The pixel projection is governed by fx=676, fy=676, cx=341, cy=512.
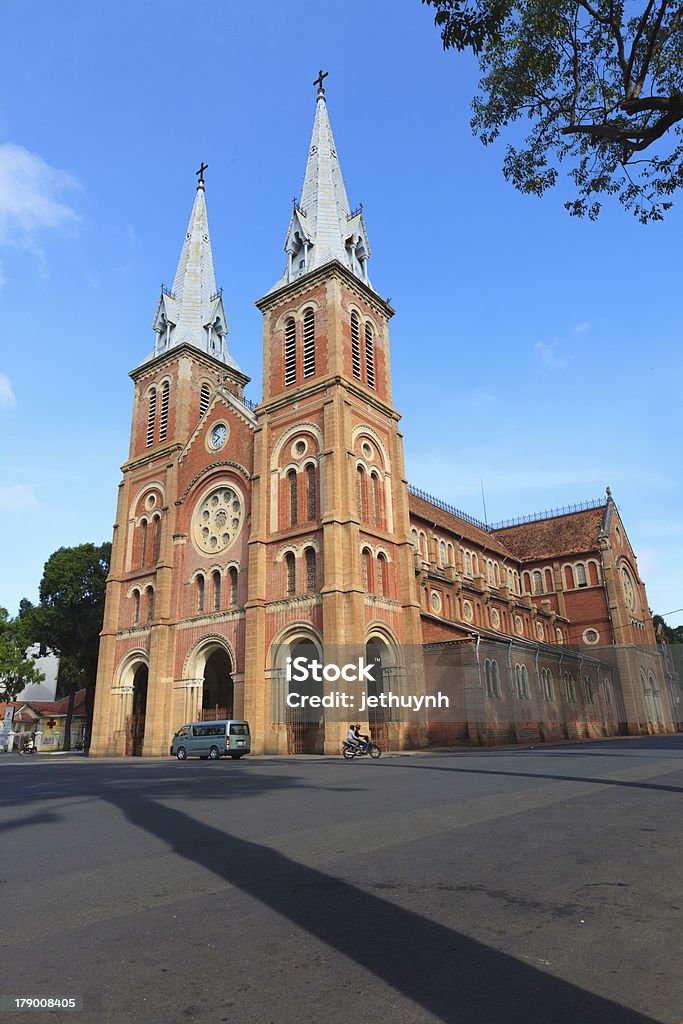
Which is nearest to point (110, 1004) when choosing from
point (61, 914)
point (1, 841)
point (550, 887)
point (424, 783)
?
point (61, 914)

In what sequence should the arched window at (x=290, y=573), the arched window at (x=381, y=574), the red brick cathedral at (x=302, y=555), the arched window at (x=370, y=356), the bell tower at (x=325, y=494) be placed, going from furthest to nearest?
1. the arched window at (x=370, y=356)
2. the arched window at (x=381, y=574)
3. the arched window at (x=290, y=573)
4. the red brick cathedral at (x=302, y=555)
5. the bell tower at (x=325, y=494)

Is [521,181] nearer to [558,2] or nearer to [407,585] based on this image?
[558,2]

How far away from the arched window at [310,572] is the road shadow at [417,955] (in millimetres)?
23802

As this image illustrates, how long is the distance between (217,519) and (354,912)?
32753 mm

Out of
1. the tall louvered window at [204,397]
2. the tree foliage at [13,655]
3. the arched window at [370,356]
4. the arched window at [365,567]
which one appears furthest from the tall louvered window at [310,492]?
the tree foliage at [13,655]

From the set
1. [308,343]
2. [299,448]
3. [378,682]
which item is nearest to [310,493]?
[299,448]

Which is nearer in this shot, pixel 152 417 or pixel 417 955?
pixel 417 955

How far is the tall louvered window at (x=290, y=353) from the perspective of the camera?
120ft

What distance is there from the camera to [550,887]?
5570 millimetres

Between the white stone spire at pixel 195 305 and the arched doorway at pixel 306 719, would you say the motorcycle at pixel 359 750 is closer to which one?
the arched doorway at pixel 306 719

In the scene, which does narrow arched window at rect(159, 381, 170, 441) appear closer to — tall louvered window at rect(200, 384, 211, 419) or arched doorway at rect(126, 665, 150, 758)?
tall louvered window at rect(200, 384, 211, 419)

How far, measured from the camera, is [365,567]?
31203 millimetres

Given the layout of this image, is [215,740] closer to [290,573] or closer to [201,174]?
[290,573]

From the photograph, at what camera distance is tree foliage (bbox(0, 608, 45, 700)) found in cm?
4572
